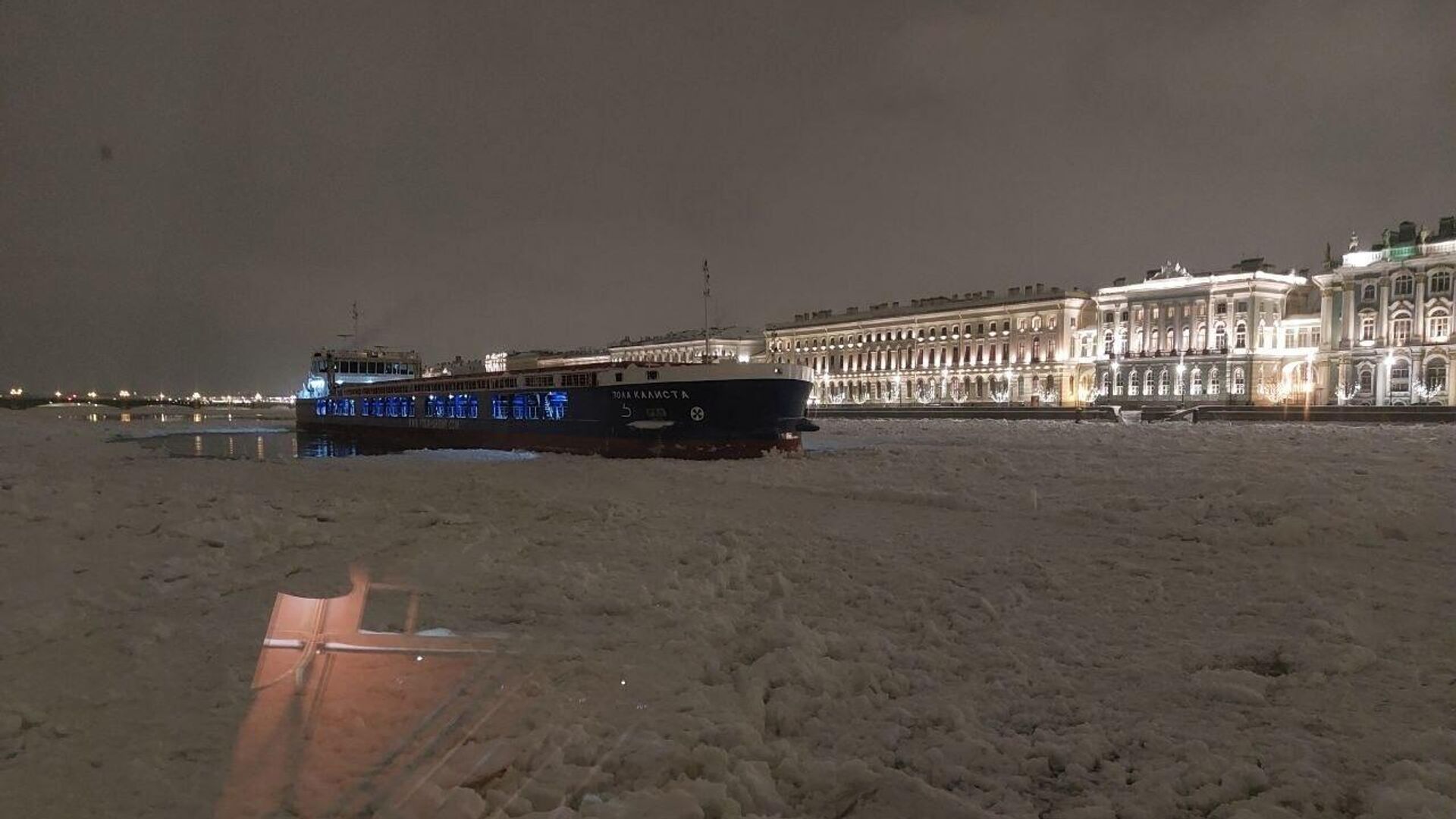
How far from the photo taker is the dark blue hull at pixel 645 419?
1105 inches

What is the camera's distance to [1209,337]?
292 feet

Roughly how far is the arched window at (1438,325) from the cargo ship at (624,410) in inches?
2988

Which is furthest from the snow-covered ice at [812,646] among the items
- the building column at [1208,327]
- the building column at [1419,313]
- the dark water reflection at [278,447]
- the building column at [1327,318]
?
the building column at [1208,327]

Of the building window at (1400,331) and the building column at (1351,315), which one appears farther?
the building column at (1351,315)

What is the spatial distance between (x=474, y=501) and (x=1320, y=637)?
12.5 metres

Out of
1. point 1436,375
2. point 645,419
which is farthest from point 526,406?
point 1436,375

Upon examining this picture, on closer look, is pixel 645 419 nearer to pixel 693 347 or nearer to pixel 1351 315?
pixel 1351 315

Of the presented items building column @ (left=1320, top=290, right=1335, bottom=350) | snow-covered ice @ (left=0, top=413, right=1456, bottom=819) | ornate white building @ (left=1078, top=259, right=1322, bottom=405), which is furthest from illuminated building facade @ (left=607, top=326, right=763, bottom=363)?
snow-covered ice @ (left=0, top=413, right=1456, bottom=819)

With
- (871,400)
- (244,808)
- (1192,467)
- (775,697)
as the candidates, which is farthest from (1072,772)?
(871,400)

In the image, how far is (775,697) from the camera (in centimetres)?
518

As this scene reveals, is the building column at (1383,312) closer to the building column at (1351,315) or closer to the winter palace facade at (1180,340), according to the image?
the winter palace facade at (1180,340)

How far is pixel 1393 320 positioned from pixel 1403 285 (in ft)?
11.6

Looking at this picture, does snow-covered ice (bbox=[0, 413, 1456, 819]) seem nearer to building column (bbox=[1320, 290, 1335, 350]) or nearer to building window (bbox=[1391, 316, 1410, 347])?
building window (bbox=[1391, 316, 1410, 347])

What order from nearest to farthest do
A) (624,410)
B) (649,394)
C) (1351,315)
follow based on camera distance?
(649,394)
(624,410)
(1351,315)
